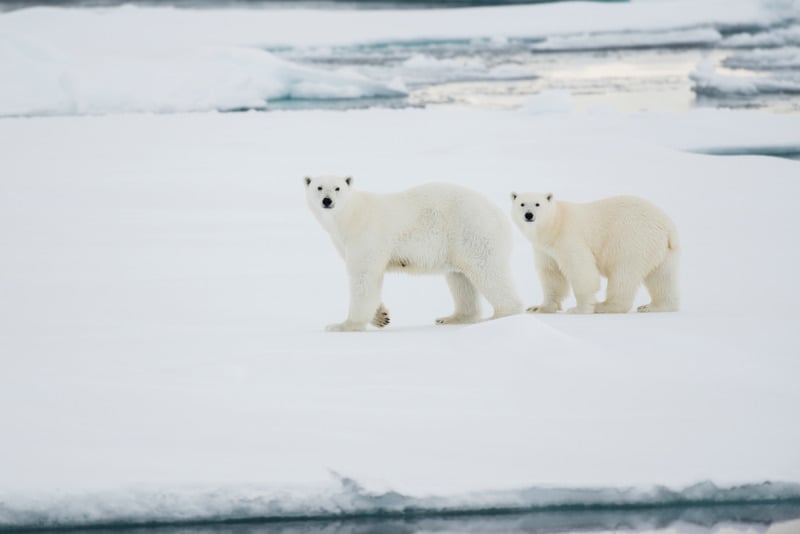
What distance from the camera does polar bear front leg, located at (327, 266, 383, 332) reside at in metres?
4.21

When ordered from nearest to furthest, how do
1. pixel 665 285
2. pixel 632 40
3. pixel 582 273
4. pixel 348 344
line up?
pixel 348 344
pixel 582 273
pixel 665 285
pixel 632 40

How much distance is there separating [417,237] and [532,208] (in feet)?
2.10

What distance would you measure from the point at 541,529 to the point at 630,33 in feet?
86.3

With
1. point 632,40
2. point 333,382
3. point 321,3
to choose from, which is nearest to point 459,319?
point 333,382

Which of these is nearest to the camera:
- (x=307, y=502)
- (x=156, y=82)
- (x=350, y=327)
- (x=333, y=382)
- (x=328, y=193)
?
(x=307, y=502)

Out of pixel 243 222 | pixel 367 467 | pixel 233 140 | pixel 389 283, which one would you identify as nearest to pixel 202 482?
pixel 367 467

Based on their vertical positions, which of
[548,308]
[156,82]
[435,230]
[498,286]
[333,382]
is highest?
[156,82]

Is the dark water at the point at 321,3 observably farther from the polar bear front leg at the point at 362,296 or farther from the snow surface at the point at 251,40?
the polar bear front leg at the point at 362,296

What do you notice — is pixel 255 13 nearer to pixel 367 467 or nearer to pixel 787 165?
pixel 787 165

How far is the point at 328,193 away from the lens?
416 cm

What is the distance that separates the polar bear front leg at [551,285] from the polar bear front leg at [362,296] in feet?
3.17

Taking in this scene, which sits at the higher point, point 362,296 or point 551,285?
point 551,285

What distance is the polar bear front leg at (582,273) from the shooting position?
4.60 metres

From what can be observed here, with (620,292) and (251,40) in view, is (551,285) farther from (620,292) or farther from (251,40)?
(251,40)
